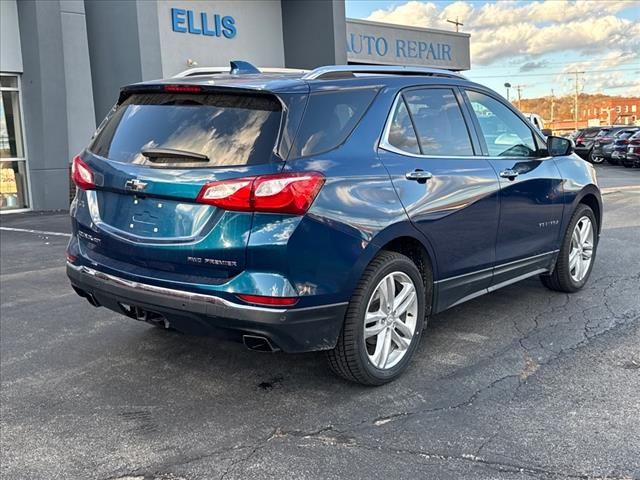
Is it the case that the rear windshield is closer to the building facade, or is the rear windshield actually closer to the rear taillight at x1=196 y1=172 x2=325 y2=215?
the rear taillight at x1=196 y1=172 x2=325 y2=215

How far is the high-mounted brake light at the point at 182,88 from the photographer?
369 centimetres

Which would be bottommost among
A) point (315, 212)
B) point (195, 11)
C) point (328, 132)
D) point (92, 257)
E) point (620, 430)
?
point (620, 430)

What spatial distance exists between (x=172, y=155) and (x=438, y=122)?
185 centimetres

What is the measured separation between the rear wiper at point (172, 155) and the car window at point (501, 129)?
88.7 inches

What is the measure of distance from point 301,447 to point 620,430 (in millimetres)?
1633

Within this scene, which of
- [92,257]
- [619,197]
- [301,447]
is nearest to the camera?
[301,447]

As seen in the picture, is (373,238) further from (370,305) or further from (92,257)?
(92,257)

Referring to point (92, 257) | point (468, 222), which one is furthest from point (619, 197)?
point (92, 257)

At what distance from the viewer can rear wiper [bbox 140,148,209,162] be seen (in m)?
3.46

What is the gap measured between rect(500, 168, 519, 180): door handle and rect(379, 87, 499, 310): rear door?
128 millimetres

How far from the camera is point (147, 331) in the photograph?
5.02 metres

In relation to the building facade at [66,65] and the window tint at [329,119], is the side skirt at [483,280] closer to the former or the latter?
the window tint at [329,119]

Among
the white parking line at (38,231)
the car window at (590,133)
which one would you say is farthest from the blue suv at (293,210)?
the car window at (590,133)

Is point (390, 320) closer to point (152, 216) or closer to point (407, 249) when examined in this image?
point (407, 249)
